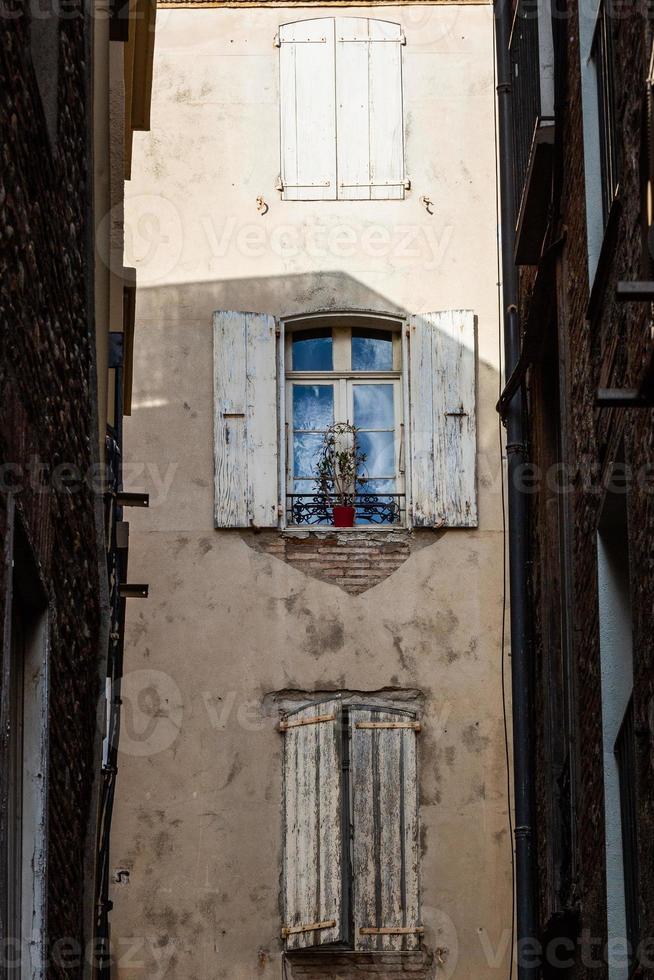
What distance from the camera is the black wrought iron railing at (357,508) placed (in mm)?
14320

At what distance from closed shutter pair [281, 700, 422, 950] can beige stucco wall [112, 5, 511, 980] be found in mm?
133

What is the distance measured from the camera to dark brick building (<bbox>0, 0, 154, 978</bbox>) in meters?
5.95

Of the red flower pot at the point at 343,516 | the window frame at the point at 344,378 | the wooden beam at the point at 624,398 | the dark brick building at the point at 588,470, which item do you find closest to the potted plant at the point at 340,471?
the red flower pot at the point at 343,516

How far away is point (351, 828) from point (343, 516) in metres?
2.39

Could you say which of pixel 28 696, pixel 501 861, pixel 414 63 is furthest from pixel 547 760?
pixel 414 63

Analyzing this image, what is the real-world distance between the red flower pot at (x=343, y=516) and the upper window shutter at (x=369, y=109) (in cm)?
256

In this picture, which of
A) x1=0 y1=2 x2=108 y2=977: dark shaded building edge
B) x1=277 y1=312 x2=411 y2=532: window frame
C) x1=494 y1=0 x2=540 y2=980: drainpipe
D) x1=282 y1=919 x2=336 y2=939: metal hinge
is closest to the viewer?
x1=0 y1=2 x2=108 y2=977: dark shaded building edge

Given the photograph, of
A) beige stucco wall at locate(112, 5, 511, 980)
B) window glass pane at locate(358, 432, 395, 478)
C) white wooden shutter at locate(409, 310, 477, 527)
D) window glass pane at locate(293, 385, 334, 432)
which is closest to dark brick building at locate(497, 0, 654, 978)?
white wooden shutter at locate(409, 310, 477, 527)

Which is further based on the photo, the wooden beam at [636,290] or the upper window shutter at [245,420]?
the upper window shutter at [245,420]

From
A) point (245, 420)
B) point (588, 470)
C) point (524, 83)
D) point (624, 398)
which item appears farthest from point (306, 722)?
point (624, 398)

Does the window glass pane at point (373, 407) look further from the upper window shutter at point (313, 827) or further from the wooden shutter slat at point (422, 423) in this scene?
the upper window shutter at point (313, 827)

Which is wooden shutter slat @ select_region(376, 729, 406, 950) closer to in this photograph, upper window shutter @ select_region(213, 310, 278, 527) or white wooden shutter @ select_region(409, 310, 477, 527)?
white wooden shutter @ select_region(409, 310, 477, 527)

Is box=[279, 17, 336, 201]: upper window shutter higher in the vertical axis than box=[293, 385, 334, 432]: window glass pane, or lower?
higher

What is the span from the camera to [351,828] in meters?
13.3
